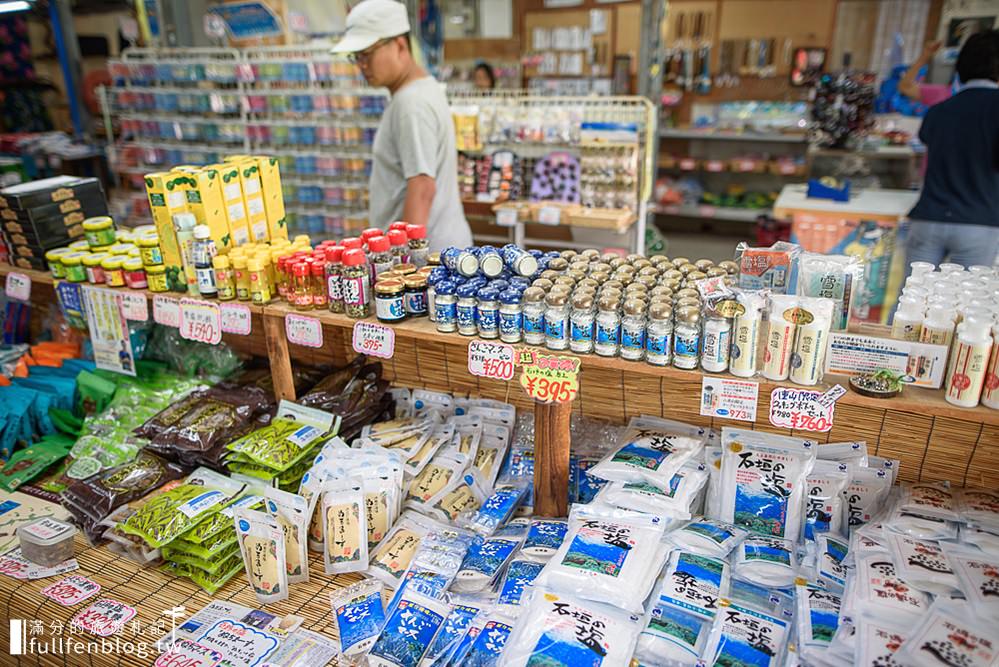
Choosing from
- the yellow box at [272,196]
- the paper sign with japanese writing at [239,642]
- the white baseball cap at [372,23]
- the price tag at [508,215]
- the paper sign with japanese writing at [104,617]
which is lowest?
the paper sign with japanese writing at [104,617]

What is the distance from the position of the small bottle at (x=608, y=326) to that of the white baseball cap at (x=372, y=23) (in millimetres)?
1772

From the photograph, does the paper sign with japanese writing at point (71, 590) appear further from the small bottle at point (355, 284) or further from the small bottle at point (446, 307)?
the small bottle at point (446, 307)

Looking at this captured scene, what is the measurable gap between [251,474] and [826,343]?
1646 mm

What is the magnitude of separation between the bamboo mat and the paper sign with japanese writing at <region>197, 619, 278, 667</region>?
3.5 inches

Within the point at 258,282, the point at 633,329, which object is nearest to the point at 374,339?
the point at 258,282

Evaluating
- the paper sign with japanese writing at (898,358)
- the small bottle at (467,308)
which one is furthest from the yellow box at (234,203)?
the paper sign with japanese writing at (898,358)

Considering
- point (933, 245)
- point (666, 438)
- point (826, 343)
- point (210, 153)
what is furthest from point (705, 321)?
point (210, 153)

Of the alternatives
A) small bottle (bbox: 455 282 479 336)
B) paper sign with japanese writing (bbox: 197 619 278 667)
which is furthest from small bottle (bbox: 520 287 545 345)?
paper sign with japanese writing (bbox: 197 619 278 667)

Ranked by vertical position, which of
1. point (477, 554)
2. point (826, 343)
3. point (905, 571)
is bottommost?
point (477, 554)

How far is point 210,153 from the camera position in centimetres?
651

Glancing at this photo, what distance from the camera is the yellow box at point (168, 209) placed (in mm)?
2131

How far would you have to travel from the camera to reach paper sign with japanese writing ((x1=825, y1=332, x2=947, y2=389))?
1.45 m

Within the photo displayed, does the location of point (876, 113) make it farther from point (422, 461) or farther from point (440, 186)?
point (422, 461)

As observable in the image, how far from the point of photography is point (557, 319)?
167cm
